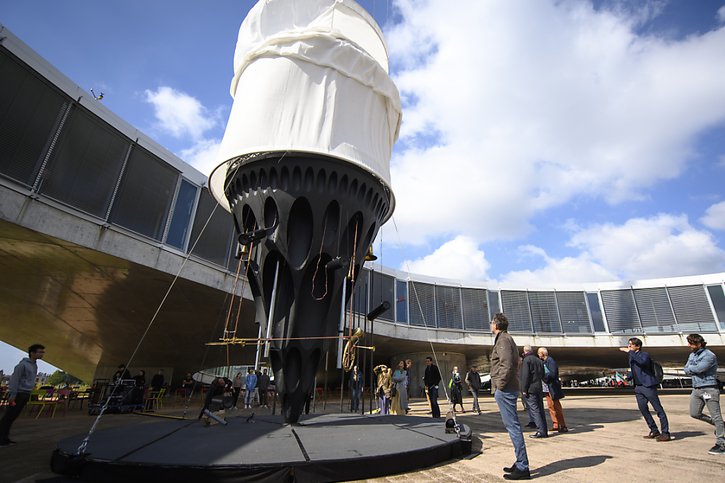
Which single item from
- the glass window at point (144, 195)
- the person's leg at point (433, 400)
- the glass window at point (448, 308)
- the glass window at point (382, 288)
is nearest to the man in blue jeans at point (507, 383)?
the person's leg at point (433, 400)

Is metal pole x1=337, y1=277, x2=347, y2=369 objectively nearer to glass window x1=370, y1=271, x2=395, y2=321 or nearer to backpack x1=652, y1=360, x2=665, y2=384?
backpack x1=652, y1=360, x2=665, y2=384

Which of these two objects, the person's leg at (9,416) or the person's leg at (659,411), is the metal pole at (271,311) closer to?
the person's leg at (9,416)

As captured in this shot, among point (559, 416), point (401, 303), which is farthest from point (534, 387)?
point (401, 303)

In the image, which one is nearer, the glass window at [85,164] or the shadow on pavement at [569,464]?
the shadow on pavement at [569,464]

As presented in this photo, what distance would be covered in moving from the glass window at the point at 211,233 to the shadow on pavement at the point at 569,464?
1277 centimetres

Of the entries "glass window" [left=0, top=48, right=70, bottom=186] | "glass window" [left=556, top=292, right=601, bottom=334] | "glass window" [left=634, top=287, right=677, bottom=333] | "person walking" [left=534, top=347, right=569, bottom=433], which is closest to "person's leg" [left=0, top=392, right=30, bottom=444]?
"glass window" [left=0, top=48, right=70, bottom=186]

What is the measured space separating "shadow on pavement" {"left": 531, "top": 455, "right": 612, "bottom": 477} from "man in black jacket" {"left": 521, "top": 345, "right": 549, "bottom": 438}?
6.91 ft

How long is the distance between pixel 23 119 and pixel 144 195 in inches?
147

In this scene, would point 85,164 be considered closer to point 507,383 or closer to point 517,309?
point 507,383

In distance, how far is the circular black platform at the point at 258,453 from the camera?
3646 mm

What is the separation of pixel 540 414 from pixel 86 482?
707cm

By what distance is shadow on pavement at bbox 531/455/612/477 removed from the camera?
13.4ft

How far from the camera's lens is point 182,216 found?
13.7 m

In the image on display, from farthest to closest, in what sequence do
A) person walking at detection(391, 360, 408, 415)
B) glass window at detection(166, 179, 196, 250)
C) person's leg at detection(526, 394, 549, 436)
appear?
glass window at detection(166, 179, 196, 250) < person walking at detection(391, 360, 408, 415) < person's leg at detection(526, 394, 549, 436)
